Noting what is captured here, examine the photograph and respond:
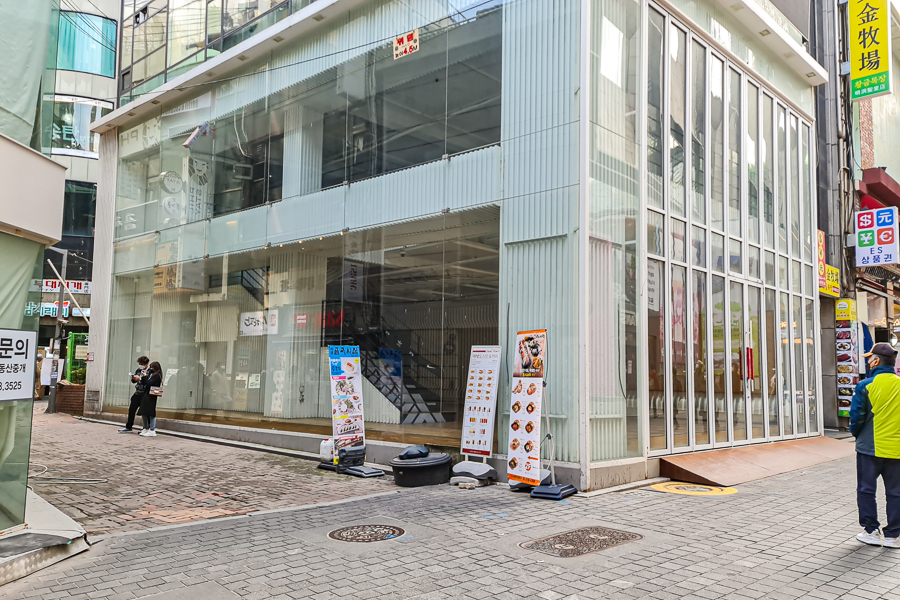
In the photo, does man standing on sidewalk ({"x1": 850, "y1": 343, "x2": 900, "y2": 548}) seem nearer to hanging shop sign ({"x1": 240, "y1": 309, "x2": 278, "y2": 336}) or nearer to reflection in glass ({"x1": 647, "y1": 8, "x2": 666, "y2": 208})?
reflection in glass ({"x1": 647, "y1": 8, "x2": 666, "y2": 208})

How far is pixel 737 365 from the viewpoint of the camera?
43.3 ft

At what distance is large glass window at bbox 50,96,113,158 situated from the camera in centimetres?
3325

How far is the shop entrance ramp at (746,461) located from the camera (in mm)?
10453

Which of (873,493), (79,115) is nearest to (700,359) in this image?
(873,493)

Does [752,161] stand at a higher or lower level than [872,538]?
higher

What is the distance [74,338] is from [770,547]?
28987mm

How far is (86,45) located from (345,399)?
33007 millimetres

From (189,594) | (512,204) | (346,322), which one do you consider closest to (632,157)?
(512,204)

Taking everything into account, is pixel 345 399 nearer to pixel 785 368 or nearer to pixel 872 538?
pixel 872 538

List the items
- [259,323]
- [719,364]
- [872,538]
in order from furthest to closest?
[259,323]
[719,364]
[872,538]

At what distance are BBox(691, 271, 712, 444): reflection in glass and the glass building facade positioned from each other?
0.07 m

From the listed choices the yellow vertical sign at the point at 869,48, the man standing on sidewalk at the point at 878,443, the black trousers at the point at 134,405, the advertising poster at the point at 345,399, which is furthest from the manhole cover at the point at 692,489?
the yellow vertical sign at the point at 869,48

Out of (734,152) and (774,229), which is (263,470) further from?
(774,229)

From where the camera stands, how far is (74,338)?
1109 inches
